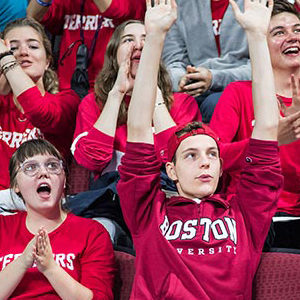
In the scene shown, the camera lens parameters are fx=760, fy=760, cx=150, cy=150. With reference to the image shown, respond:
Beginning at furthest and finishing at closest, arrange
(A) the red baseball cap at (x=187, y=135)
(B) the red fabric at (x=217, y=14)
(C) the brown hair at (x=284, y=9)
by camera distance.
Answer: (B) the red fabric at (x=217, y=14) → (C) the brown hair at (x=284, y=9) → (A) the red baseball cap at (x=187, y=135)

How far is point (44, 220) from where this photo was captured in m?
2.46

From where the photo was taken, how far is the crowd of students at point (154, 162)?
2.20m

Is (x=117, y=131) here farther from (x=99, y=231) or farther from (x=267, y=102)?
(x=267, y=102)

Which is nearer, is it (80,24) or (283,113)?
(283,113)

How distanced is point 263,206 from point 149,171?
351 millimetres

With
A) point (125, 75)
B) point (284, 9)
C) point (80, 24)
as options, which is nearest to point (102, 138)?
point (125, 75)

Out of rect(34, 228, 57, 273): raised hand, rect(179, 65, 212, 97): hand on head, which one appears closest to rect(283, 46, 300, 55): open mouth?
rect(179, 65, 212, 97): hand on head

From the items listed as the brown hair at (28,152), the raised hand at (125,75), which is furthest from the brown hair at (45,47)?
the brown hair at (28,152)

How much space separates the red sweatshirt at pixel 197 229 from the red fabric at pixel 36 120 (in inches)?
35.7

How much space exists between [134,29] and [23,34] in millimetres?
498

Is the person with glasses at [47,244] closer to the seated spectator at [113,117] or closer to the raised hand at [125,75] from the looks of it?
the seated spectator at [113,117]

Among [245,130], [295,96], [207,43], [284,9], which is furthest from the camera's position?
[207,43]

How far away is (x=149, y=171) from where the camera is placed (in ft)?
7.40

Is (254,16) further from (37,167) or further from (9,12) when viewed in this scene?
(9,12)
